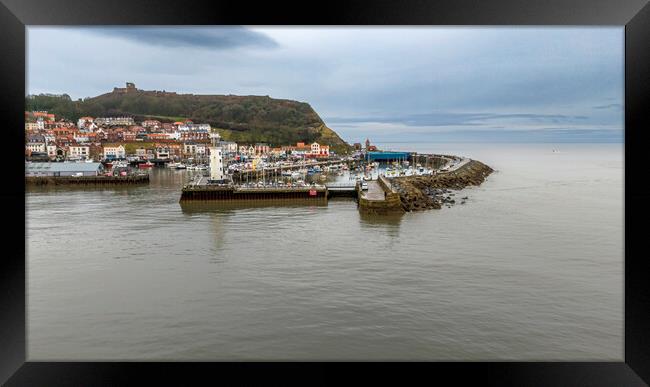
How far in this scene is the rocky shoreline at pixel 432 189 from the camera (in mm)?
12617

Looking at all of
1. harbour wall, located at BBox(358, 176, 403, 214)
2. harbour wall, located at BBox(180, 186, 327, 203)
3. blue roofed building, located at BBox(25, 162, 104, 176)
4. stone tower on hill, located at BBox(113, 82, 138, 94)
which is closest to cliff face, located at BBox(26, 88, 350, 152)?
stone tower on hill, located at BBox(113, 82, 138, 94)

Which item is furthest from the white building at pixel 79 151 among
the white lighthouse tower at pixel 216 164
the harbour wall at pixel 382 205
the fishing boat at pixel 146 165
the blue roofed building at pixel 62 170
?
the harbour wall at pixel 382 205

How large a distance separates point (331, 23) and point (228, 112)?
54.4 m

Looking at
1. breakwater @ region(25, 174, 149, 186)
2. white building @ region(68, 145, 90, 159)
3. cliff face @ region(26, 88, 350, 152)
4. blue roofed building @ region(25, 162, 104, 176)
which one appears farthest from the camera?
cliff face @ region(26, 88, 350, 152)

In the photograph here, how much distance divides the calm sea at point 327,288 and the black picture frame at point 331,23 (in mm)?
1593

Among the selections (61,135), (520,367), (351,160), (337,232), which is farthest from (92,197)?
(61,135)

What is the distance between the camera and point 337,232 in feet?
30.7

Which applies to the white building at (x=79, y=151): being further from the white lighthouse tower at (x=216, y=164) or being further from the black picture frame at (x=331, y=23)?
the black picture frame at (x=331, y=23)

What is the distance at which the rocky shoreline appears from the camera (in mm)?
12617

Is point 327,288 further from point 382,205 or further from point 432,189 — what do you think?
point 432,189

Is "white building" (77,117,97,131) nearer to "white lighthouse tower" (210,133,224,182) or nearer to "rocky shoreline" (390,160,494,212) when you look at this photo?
"white lighthouse tower" (210,133,224,182)

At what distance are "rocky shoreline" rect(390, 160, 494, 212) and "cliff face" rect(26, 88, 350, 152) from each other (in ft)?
100

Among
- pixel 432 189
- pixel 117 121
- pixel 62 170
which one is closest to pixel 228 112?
pixel 117 121
